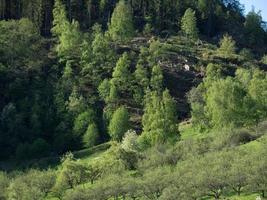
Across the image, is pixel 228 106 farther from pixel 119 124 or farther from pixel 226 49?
pixel 226 49

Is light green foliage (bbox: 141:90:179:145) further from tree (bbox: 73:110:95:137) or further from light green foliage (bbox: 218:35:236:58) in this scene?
light green foliage (bbox: 218:35:236:58)

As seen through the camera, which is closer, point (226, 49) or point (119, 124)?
point (119, 124)

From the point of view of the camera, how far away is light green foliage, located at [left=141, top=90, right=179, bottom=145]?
12888cm

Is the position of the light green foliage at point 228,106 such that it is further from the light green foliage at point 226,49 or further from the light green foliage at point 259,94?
the light green foliage at point 226,49

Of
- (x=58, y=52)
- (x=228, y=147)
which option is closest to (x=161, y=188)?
(x=228, y=147)

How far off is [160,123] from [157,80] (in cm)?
3403

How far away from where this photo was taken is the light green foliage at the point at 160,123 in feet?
423

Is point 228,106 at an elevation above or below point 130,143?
above

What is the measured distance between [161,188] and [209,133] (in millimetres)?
34733

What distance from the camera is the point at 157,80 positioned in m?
163

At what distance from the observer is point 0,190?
111812mm

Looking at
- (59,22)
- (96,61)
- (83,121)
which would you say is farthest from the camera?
(59,22)

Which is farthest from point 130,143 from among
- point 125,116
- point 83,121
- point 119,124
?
point 83,121

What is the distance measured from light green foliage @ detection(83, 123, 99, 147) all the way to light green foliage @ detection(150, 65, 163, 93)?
24.6m
